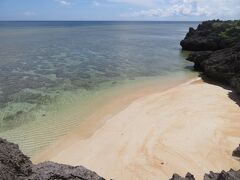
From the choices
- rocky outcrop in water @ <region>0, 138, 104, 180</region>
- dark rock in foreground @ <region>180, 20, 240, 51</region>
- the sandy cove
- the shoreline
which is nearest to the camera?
rocky outcrop in water @ <region>0, 138, 104, 180</region>

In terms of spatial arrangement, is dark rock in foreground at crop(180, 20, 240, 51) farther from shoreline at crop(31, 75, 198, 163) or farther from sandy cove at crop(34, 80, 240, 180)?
sandy cove at crop(34, 80, 240, 180)

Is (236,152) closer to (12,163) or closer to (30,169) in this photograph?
(30,169)

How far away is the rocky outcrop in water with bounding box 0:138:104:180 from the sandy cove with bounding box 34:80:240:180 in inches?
200

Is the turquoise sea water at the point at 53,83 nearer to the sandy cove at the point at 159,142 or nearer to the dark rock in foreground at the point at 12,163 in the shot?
the sandy cove at the point at 159,142

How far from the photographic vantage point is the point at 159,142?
16.9 m

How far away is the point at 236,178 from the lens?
9438 millimetres

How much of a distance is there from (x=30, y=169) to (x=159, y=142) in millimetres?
9377

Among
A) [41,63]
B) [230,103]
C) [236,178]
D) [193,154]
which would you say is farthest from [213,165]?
[41,63]

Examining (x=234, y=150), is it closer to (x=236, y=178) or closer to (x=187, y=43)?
(x=236, y=178)

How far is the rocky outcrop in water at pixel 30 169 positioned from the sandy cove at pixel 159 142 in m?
5.07

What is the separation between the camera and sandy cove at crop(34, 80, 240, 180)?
47.1 feet

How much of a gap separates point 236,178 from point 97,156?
792cm

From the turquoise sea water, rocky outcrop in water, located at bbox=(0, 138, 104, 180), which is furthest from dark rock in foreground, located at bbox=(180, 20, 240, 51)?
rocky outcrop in water, located at bbox=(0, 138, 104, 180)

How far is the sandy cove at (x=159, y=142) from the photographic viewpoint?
14359 mm
